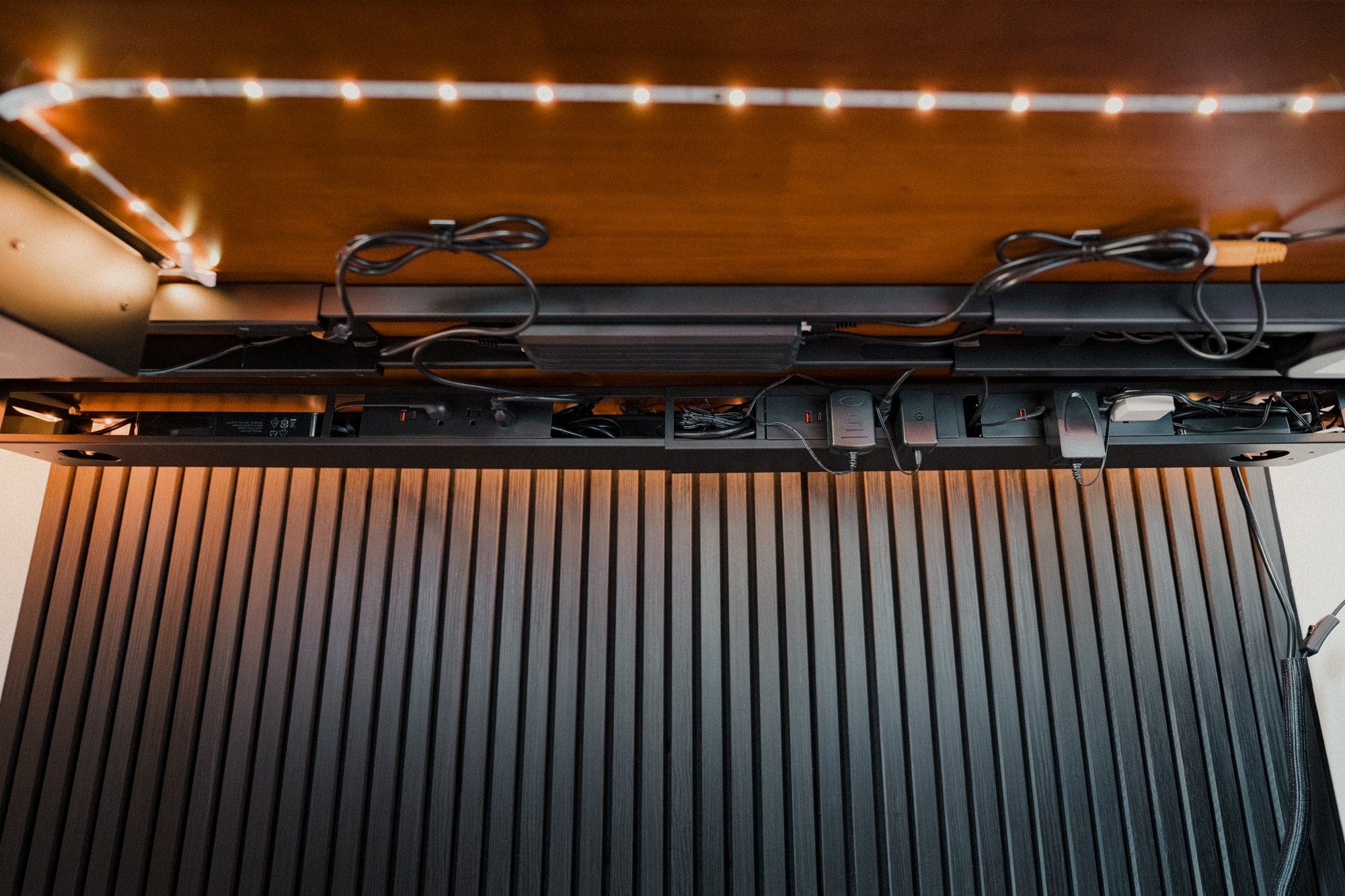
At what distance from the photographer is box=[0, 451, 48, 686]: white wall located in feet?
7.39

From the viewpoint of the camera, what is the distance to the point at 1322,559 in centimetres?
220

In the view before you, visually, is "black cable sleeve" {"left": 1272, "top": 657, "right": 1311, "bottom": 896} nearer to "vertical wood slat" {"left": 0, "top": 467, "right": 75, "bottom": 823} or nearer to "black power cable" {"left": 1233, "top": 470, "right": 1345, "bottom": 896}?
"black power cable" {"left": 1233, "top": 470, "right": 1345, "bottom": 896}

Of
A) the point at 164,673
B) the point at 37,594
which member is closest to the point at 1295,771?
the point at 164,673

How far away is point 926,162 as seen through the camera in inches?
43.3

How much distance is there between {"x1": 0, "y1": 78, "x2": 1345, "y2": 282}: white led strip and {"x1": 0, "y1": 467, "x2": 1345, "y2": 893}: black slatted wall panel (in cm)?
143

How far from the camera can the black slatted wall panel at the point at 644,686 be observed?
6.73 feet

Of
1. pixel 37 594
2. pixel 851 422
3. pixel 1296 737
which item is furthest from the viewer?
pixel 37 594

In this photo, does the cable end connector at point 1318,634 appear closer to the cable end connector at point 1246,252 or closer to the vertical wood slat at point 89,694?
the cable end connector at point 1246,252

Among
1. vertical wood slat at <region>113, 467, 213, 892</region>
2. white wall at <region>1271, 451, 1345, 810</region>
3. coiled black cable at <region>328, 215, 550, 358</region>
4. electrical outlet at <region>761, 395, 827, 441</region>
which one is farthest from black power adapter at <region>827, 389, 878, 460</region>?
vertical wood slat at <region>113, 467, 213, 892</region>

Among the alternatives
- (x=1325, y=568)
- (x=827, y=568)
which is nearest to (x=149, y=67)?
(x=827, y=568)

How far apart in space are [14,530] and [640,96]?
2.41m

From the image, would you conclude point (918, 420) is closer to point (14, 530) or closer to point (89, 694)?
point (89, 694)

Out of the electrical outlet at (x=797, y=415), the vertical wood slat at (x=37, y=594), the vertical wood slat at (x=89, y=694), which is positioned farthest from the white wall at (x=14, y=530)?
the electrical outlet at (x=797, y=415)

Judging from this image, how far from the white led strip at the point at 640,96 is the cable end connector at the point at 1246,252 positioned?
0.28m
